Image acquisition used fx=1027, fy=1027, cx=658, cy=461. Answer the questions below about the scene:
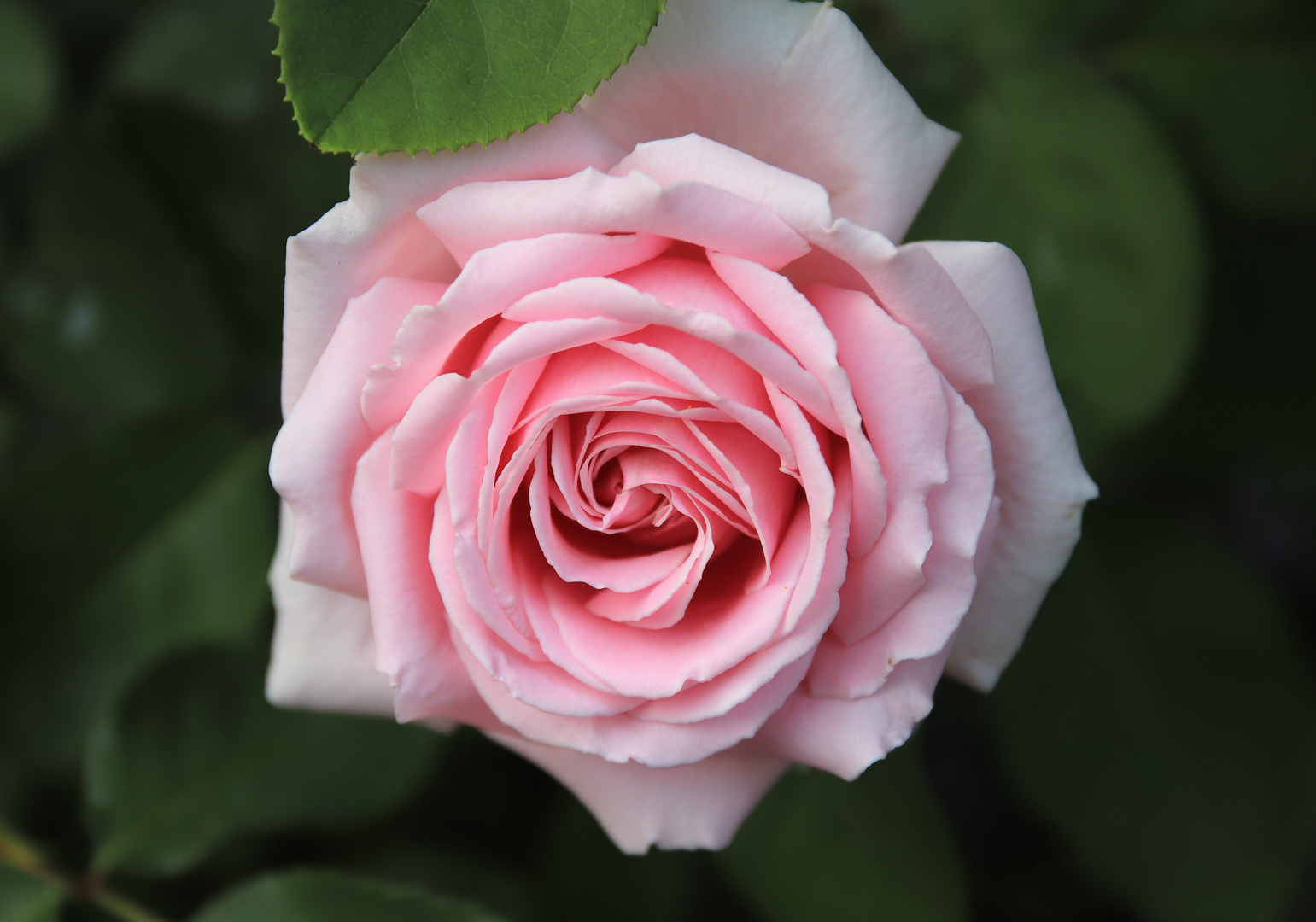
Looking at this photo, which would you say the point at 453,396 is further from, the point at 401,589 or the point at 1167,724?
the point at 1167,724

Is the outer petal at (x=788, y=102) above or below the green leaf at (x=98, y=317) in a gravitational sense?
above

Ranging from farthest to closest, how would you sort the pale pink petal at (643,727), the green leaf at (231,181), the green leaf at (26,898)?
the green leaf at (231,181) < the green leaf at (26,898) < the pale pink petal at (643,727)

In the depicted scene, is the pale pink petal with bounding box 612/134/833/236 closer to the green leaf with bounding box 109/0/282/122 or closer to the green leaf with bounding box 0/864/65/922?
the green leaf with bounding box 0/864/65/922

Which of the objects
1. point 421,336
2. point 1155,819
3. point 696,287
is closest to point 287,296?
point 421,336

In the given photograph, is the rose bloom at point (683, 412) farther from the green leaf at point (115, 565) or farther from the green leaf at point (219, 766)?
the green leaf at point (115, 565)

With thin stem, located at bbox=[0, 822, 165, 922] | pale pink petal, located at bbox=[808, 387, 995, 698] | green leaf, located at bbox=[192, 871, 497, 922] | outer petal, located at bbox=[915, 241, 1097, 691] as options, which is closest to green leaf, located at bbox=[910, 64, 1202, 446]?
outer petal, located at bbox=[915, 241, 1097, 691]

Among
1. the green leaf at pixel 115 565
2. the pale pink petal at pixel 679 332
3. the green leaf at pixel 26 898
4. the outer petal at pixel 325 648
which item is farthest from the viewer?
the green leaf at pixel 115 565

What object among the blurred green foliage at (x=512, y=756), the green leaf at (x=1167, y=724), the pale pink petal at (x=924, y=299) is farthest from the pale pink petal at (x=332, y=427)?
the green leaf at (x=1167, y=724)

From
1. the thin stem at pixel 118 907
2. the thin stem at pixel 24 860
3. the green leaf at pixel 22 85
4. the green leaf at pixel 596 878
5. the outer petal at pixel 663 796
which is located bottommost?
the green leaf at pixel 596 878
